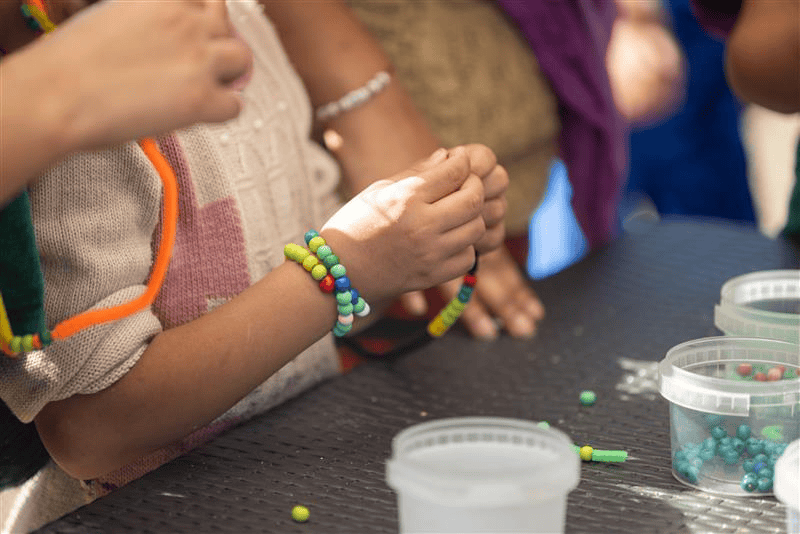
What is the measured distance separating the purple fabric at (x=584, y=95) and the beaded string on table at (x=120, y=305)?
25.2 inches

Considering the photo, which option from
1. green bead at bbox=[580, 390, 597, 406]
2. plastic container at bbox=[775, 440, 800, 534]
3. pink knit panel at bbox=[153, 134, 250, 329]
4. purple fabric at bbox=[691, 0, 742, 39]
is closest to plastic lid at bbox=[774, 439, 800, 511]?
plastic container at bbox=[775, 440, 800, 534]

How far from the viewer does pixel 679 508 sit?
714mm

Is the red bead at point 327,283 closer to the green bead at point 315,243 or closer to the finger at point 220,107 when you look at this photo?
the green bead at point 315,243

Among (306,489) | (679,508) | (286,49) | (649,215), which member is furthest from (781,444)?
(649,215)

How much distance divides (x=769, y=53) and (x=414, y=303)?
0.50 meters

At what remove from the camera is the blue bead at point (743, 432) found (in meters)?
0.72

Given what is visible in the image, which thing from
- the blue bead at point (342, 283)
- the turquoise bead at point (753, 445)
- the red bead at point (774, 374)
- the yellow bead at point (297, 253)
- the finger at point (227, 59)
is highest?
the finger at point (227, 59)

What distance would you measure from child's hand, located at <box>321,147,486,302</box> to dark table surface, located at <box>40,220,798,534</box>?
143mm

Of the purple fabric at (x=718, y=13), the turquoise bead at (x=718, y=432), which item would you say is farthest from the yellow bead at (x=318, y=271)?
the purple fabric at (x=718, y=13)

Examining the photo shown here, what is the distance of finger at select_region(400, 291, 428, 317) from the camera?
47.7 inches

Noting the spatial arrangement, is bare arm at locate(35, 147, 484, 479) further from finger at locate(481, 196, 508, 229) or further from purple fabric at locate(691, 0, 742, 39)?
purple fabric at locate(691, 0, 742, 39)

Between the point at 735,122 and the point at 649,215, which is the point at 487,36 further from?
the point at 649,215

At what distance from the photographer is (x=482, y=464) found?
2.06ft

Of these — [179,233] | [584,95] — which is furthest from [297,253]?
[584,95]
